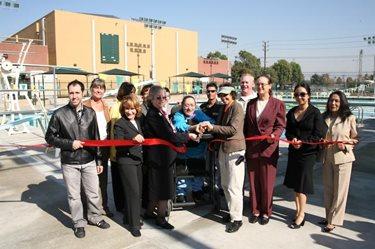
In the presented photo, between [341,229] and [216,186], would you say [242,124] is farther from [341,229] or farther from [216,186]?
Answer: [341,229]

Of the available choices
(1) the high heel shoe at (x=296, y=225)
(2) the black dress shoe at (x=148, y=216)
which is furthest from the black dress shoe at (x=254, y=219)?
(2) the black dress shoe at (x=148, y=216)

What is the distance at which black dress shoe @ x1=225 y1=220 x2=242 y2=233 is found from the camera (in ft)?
14.1

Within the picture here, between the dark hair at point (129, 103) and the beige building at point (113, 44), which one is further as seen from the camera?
the beige building at point (113, 44)

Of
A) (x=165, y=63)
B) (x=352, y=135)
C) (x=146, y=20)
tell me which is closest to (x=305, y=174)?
(x=352, y=135)

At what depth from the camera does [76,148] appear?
4109 millimetres

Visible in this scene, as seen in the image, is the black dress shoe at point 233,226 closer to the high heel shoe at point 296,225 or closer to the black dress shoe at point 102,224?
the high heel shoe at point 296,225

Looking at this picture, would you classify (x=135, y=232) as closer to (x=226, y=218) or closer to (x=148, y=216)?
(x=148, y=216)

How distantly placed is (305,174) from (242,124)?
3.08ft

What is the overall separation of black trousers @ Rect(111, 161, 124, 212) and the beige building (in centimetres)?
3566

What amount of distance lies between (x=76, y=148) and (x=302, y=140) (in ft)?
8.46

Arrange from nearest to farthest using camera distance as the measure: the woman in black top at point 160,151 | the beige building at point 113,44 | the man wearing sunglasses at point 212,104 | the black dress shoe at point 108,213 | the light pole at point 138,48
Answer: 1. the woman in black top at point 160,151
2. the black dress shoe at point 108,213
3. the man wearing sunglasses at point 212,104
4. the beige building at point 113,44
5. the light pole at point 138,48

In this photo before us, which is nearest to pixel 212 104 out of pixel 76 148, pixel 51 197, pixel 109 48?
pixel 76 148

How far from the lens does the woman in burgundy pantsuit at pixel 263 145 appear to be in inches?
175

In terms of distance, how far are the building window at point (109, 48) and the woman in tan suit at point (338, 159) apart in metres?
46.8
